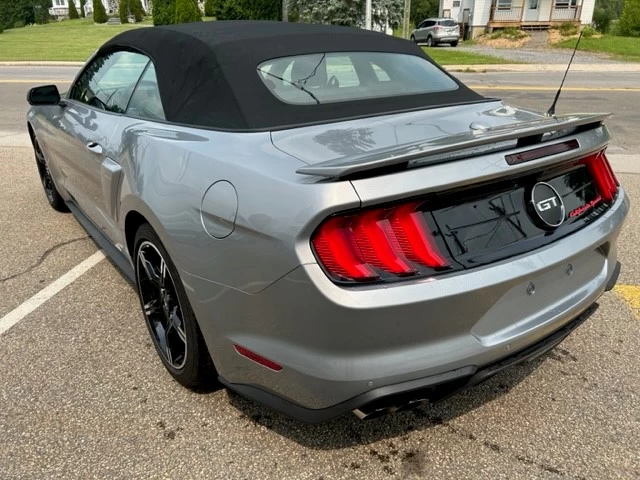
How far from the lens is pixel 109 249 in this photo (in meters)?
3.27

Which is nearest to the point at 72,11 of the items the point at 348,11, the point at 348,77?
the point at 348,11

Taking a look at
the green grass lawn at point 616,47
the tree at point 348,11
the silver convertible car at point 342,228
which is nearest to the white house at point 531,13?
the green grass lawn at point 616,47

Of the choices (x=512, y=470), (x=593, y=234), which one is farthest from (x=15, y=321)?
(x=593, y=234)

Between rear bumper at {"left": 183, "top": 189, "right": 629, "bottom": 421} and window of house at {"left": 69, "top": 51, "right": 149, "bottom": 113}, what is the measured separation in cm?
155

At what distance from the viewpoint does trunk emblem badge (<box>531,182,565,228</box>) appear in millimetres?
1997

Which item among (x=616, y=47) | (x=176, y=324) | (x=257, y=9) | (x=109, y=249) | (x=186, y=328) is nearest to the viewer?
(x=186, y=328)

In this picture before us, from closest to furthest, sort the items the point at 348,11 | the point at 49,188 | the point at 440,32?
the point at 49,188, the point at 348,11, the point at 440,32

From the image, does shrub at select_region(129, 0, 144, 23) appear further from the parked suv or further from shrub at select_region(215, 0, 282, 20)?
the parked suv

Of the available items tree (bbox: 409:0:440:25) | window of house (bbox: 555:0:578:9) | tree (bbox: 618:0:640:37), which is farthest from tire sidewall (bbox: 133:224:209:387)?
tree (bbox: 409:0:440:25)

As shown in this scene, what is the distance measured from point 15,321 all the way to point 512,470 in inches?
109

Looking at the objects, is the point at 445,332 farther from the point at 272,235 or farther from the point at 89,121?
the point at 89,121

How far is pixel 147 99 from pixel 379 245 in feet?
5.74

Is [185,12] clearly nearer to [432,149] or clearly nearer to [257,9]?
[257,9]

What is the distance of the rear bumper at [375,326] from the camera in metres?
1.73
